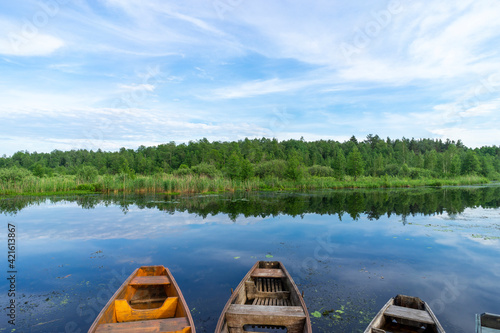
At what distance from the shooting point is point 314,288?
7.76 metres

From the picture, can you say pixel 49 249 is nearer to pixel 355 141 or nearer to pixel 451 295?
pixel 451 295

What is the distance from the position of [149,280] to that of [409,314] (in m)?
5.75

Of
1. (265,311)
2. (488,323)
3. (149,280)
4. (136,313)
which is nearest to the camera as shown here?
(488,323)

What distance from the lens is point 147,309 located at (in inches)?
234

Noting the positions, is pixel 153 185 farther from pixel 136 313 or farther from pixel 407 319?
pixel 407 319

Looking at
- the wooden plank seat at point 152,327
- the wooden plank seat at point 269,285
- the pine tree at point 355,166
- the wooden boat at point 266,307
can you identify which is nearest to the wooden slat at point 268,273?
the wooden boat at point 266,307

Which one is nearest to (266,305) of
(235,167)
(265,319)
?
(265,319)

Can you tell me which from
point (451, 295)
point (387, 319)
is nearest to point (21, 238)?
point (387, 319)

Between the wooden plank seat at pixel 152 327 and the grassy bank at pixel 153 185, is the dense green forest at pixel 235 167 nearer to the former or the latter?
the grassy bank at pixel 153 185

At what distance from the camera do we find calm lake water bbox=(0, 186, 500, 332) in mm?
6715

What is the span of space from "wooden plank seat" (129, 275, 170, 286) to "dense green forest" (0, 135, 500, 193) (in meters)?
28.1

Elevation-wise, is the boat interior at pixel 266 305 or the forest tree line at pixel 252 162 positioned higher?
the forest tree line at pixel 252 162

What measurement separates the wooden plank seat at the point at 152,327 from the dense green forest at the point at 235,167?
30.7 meters

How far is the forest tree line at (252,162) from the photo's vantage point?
47.5 m
